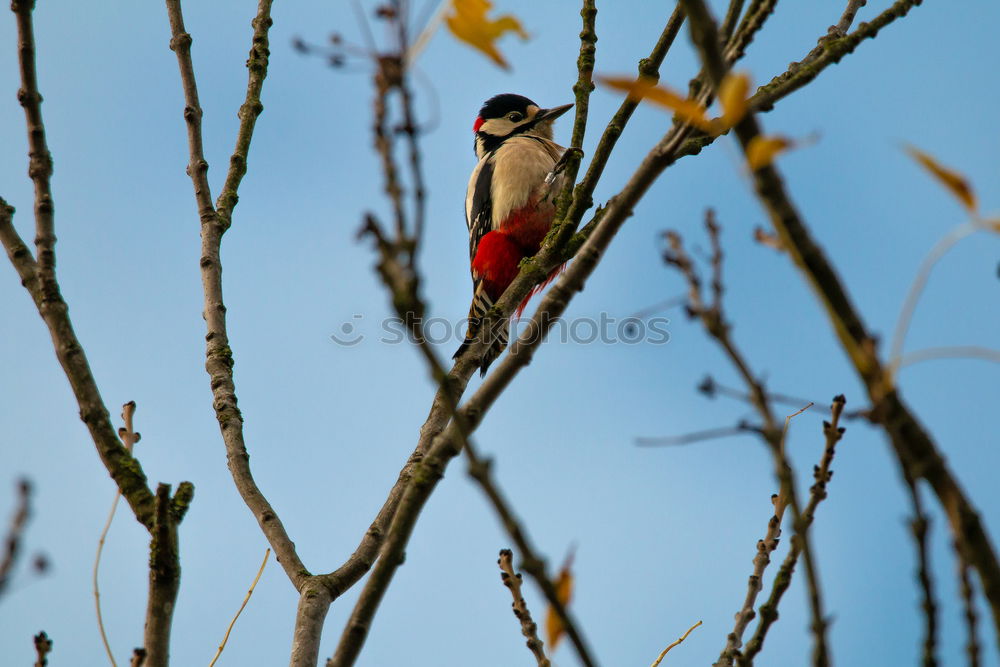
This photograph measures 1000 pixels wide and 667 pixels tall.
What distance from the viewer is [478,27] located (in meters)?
1.55

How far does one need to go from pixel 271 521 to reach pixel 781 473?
2245 mm

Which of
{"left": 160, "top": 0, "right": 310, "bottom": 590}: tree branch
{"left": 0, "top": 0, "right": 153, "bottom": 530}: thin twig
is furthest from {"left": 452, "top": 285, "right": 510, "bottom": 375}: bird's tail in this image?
{"left": 0, "top": 0, "right": 153, "bottom": 530}: thin twig

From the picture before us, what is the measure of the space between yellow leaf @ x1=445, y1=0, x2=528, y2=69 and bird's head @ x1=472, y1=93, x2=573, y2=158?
6.21 m

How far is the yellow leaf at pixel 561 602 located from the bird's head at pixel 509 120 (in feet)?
21.0

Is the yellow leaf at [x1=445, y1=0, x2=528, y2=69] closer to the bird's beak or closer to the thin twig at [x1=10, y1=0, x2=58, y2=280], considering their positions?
the thin twig at [x1=10, y1=0, x2=58, y2=280]

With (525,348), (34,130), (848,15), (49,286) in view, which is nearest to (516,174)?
(848,15)

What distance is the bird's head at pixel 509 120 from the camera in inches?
305

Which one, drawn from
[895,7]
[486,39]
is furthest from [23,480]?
[895,7]

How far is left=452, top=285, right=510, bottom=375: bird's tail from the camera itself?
369 cm

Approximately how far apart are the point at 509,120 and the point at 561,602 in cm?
678

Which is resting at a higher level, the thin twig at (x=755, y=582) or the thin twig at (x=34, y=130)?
the thin twig at (x=34, y=130)

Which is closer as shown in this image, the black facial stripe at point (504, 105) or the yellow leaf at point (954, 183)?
the yellow leaf at point (954, 183)

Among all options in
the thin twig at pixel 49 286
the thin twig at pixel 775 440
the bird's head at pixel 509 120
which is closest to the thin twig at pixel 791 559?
the thin twig at pixel 775 440

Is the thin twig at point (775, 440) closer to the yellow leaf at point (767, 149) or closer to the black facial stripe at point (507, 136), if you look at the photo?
the yellow leaf at point (767, 149)
